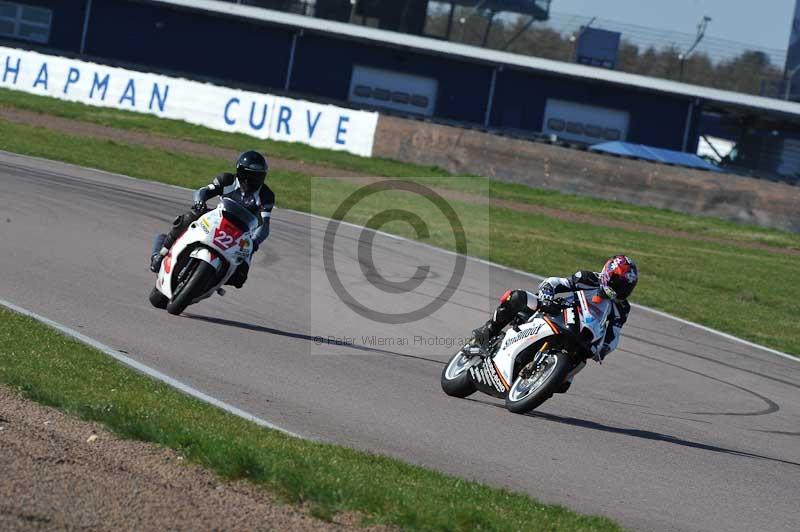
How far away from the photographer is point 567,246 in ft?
75.1

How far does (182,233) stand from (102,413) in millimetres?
4841

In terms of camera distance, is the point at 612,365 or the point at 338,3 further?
the point at 338,3

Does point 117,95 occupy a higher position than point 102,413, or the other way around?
point 117,95

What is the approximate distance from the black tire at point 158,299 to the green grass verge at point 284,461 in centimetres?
341

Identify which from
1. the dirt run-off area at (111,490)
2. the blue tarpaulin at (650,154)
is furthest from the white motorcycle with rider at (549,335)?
the blue tarpaulin at (650,154)

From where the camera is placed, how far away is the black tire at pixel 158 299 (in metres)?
11.8

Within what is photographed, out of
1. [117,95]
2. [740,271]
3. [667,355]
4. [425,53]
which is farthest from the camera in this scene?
[425,53]

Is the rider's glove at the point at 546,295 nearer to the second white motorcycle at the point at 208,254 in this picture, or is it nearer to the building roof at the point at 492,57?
the second white motorcycle at the point at 208,254

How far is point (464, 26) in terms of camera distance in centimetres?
5016

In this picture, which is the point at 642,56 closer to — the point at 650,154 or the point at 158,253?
the point at 650,154

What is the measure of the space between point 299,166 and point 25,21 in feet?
86.3

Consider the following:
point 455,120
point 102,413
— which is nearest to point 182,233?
point 102,413

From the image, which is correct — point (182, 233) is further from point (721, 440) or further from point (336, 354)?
Answer: point (721, 440)

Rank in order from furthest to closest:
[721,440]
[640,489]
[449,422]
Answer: [721,440]
[449,422]
[640,489]
